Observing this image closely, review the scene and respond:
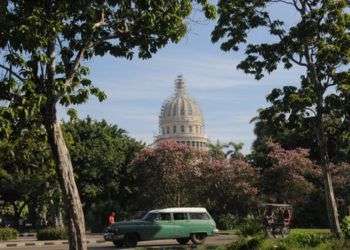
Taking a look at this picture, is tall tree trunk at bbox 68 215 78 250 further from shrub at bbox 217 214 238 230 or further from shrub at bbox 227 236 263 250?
shrub at bbox 217 214 238 230

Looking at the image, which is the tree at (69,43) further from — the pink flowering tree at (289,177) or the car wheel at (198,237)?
the pink flowering tree at (289,177)

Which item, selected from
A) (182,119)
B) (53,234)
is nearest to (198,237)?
(53,234)

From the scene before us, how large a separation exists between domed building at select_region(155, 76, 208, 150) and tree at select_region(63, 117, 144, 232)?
3942 inches

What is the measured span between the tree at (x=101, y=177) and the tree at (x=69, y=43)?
115 feet

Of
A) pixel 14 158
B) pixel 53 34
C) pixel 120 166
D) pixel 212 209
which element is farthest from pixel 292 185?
pixel 53 34

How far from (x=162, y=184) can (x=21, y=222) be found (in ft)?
99.8

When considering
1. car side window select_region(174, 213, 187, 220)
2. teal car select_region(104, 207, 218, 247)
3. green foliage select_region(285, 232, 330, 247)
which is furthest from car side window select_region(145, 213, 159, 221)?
green foliage select_region(285, 232, 330, 247)

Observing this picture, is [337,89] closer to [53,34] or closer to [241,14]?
[241,14]

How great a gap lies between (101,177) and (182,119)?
104 meters

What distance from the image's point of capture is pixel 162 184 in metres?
47.9

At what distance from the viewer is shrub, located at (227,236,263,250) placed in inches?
744

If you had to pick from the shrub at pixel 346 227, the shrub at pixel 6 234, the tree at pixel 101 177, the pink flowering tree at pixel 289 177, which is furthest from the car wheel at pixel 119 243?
the tree at pixel 101 177

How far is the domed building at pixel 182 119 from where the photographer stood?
158 meters

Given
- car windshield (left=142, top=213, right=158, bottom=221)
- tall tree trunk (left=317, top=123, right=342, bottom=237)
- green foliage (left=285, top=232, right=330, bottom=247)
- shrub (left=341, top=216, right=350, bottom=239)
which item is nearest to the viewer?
green foliage (left=285, top=232, right=330, bottom=247)
